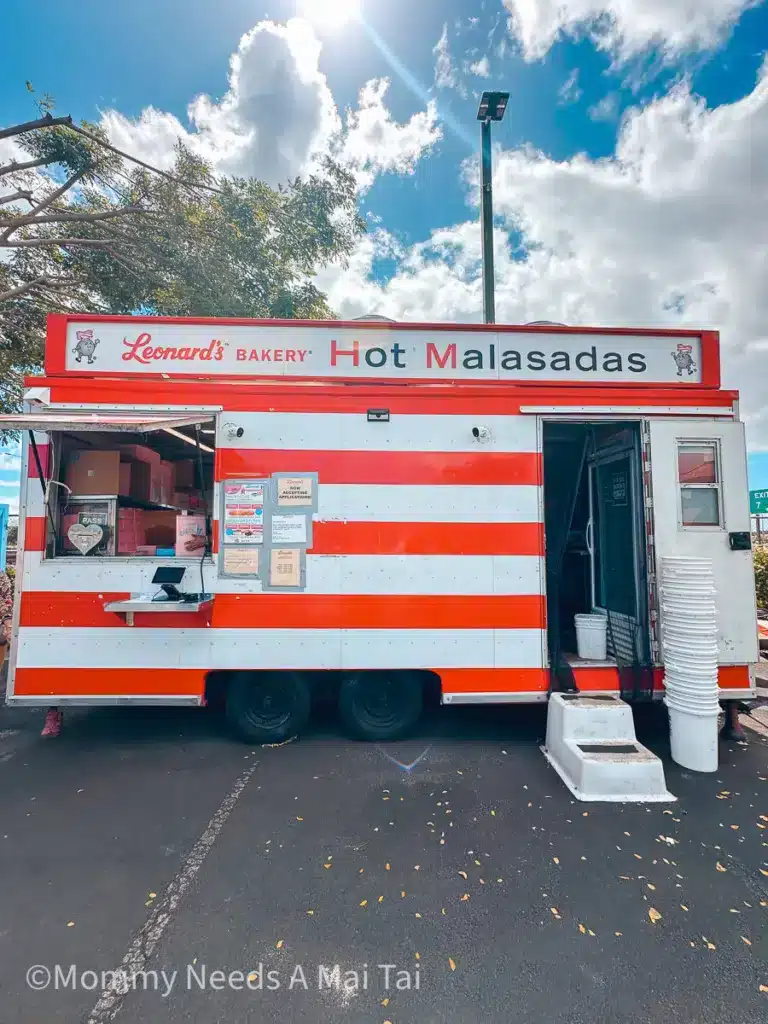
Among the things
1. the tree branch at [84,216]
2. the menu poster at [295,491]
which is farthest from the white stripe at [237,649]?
the tree branch at [84,216]

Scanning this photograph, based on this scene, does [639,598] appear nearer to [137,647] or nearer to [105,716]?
[137,647]

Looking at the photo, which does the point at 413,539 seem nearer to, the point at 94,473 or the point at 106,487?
the point at 106,487

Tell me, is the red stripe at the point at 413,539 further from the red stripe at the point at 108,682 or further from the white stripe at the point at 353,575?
the red stripe at the point at 108,682

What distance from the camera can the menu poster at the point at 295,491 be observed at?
3.72m

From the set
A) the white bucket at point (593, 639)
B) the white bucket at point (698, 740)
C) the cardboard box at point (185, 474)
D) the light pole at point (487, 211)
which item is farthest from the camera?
the light pole at point (487, 211)

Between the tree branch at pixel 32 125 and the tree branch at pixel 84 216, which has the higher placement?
the tree branch at pixel 32 125

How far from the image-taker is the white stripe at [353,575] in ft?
12.0

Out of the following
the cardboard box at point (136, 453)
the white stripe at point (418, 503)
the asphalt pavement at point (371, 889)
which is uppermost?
the cardboard box at point (136, 453)

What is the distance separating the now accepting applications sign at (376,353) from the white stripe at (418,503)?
974 millimetres

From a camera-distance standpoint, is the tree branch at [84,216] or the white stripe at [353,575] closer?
the white stripe at [353,575]

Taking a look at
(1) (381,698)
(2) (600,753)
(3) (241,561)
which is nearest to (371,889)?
(1) (381,698)

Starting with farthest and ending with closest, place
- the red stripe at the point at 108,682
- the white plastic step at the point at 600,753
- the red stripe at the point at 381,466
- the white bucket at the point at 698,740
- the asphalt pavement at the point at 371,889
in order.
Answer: the red stripe at the point at 381,466 < the red stripe at the point at 108,682 < the white bucket at the point at 698,740 < the white plastic step at the point at 600,753 < the asphalt pavement at the point at 371,889

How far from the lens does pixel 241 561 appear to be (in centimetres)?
370
